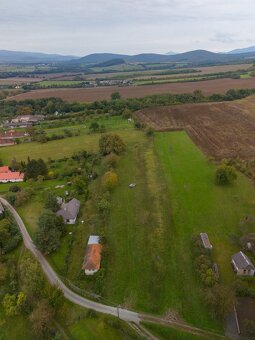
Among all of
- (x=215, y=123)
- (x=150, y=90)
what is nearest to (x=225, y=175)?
(x=215, y=123)

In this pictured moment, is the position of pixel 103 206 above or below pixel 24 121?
above

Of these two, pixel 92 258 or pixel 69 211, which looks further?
pixel 69 211

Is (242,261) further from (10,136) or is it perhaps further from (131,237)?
(10,136)

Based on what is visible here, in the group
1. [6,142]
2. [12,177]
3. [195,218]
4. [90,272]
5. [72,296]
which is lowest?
[6,142]

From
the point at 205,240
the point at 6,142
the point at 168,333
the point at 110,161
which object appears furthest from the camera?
the point at 6,142

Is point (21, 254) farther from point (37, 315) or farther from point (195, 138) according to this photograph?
point (195, 138)

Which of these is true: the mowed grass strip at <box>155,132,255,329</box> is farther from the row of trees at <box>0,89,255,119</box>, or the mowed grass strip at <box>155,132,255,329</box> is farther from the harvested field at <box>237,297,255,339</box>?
the row of trees at <box>0,89,255,119</box>
